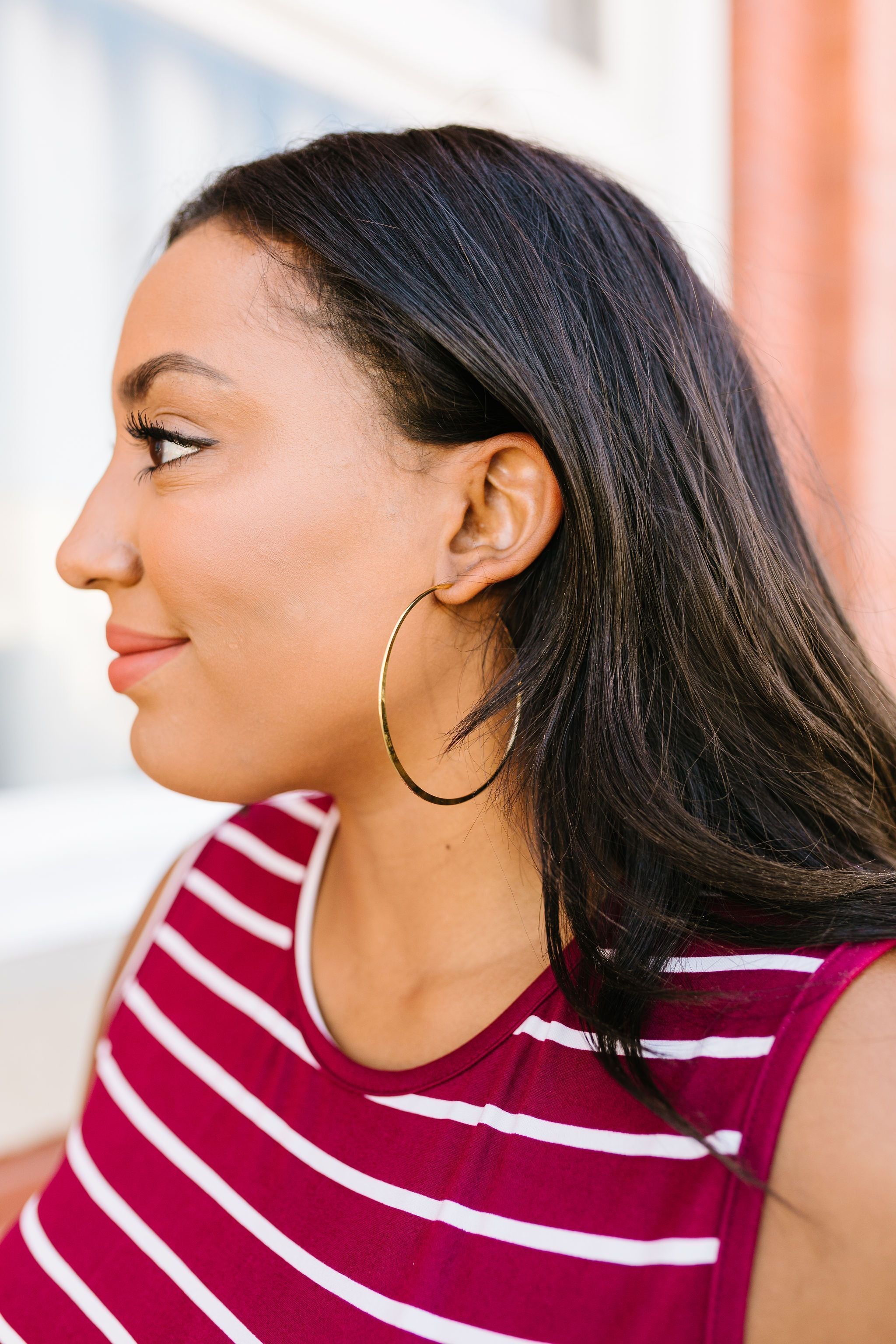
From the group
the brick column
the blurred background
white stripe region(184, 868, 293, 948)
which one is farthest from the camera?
the brick column

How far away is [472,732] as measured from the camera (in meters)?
0.97

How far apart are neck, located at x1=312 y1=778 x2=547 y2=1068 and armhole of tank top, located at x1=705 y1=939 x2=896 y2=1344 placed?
0.83 ft

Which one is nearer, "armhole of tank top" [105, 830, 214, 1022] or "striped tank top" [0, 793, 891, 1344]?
A: "striped tank top" [0, 793, 891, 1344]

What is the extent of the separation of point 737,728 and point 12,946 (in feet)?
4.11

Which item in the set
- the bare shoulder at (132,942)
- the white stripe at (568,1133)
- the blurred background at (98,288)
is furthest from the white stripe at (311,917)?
the blurred background at (98,288)

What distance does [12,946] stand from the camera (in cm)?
166

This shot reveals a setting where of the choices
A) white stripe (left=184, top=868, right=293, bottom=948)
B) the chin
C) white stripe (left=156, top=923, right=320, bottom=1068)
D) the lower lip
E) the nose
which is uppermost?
the nose

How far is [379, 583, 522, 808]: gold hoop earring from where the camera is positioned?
921 mm

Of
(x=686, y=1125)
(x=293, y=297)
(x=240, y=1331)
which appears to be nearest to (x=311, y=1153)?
(x=240, y=1331)

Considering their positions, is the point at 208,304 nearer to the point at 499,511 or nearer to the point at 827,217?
the point at 499,511

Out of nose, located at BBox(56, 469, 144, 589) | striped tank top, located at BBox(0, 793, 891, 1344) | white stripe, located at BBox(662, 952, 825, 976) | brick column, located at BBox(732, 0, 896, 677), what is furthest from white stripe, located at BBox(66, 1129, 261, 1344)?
brick column, located at BBox(732, 0, 896, 677)

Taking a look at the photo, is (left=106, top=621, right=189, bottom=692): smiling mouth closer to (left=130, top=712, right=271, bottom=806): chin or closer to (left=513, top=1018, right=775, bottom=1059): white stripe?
(left=130, top=712, right=271, bottom=806): chin

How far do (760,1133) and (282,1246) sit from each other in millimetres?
434

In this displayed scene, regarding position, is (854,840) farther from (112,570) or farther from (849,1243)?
(112,570)
